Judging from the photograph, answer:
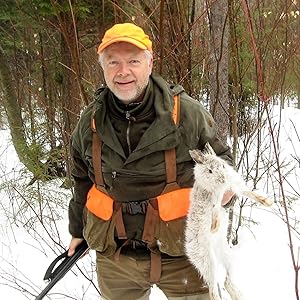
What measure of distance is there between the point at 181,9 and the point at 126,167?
5.45 ft

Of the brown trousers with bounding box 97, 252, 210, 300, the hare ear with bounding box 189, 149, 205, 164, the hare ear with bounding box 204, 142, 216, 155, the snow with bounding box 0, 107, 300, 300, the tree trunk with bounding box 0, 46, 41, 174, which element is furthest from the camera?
the tree trunk with bounding box 0, 46, 41, 174

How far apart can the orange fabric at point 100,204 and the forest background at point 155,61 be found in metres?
0.71

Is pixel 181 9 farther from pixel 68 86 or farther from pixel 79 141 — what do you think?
pixel 68 86

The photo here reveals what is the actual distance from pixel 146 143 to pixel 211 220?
1.57ft

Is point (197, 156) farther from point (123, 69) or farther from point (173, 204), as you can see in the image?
point (123, 69)

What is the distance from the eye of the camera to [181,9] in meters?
3.32

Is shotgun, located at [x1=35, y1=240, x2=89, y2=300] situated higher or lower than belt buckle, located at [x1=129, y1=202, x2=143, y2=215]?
lower

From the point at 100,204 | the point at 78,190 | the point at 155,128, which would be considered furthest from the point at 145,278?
the point at 155,128

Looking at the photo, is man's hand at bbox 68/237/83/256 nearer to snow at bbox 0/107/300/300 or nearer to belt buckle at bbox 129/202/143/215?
belt buckle at bbox 129/202/143/215

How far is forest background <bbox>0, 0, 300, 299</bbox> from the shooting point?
3.50 metres

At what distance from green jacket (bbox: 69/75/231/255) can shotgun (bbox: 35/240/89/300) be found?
39cm

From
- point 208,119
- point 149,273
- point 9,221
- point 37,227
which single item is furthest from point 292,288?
point 9,221

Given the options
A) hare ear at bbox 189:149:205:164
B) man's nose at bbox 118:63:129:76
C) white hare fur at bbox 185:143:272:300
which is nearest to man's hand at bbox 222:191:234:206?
white hare fur at bbox 185:143:272:300

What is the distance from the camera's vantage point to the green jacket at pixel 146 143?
212cm
